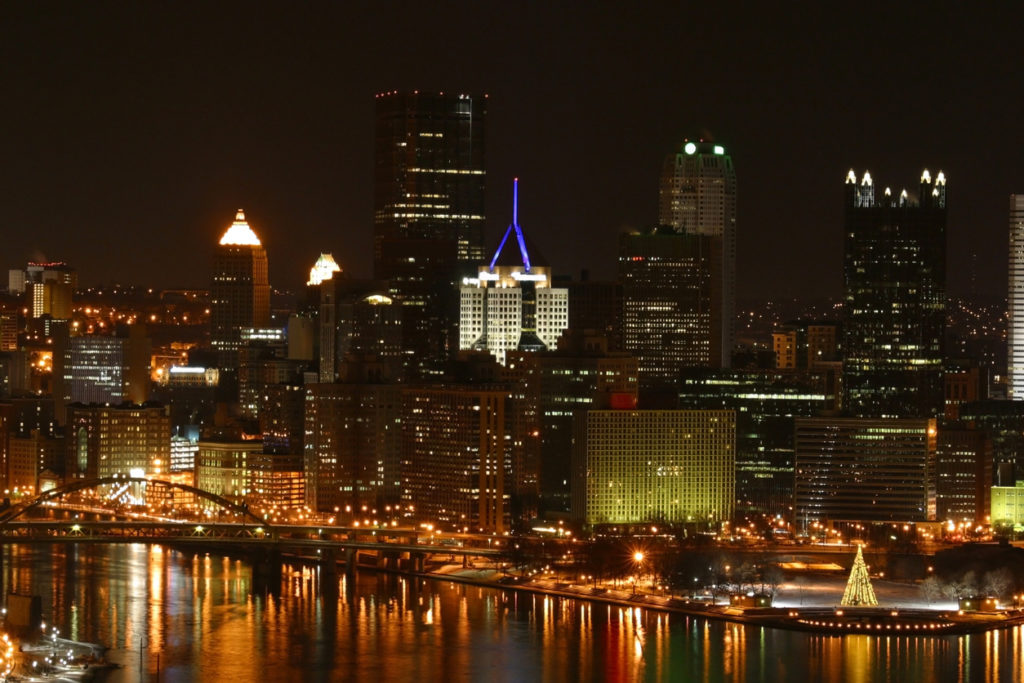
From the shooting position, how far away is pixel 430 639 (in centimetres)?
4469

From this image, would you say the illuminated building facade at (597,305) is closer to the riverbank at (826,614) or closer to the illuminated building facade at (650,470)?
the illuminated building facade at (650,470)

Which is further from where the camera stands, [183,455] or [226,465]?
[183,455]

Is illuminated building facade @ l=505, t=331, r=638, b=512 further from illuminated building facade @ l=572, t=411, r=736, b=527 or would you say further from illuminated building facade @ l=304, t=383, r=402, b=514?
illuminated building facade @ l=304, t=383, r=402, b=514

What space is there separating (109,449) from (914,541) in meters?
22.3

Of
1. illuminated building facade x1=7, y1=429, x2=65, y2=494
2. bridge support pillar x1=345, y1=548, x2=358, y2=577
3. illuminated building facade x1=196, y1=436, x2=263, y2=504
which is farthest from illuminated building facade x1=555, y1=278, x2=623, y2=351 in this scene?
bridge support pillar x1=345, y1=548, x2=358, y2=577

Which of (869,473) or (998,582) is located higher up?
(869,473)

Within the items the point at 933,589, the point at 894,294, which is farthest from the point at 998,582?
the point at 894,294

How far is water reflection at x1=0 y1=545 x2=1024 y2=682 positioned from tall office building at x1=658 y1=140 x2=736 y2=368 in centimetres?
2225

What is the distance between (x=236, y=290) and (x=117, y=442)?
15.0 m

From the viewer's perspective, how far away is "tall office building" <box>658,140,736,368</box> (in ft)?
238

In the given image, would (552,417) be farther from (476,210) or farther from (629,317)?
(476,210)

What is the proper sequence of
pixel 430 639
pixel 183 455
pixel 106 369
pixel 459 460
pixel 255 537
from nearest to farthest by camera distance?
1. pixel 430 639
2. pixel 255 537
3. pixel 459 460
4. pixel 183 455
5. pixel 106 369

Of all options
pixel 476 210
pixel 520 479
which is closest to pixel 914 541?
pixel 520 479

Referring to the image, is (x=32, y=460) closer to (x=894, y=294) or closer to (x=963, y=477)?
(x=894, y=294)
